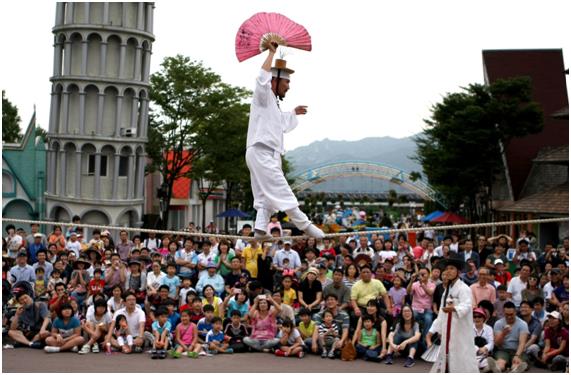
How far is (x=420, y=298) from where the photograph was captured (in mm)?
9289

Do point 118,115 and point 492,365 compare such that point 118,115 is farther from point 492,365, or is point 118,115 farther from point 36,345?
point 492,365

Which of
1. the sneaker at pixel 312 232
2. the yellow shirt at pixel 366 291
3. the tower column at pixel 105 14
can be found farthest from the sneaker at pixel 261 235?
the tower column at pixel 105 14

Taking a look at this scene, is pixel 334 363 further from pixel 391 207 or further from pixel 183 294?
pixel 391 207

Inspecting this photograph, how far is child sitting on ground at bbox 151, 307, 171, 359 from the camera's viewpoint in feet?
30.2

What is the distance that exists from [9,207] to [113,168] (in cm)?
421

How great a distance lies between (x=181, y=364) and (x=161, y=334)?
25.8 inches

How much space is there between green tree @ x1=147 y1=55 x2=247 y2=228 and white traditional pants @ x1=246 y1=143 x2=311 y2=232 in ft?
61.2

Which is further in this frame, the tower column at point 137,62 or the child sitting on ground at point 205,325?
the tower column at point 137,62

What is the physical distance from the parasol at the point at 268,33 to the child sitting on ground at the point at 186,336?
175 inches

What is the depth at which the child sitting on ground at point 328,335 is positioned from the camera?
30.3 feet

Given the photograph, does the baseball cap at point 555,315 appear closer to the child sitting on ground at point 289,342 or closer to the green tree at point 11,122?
the child sitting on ground at point 289,342

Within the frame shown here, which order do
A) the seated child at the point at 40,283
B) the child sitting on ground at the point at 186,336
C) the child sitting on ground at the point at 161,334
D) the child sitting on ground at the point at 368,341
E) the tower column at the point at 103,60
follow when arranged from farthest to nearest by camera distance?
the tower column at the point at 103,60
the seated child at the point at 40,283
the child sitting on ground at the point at 186,336
the child sitting on ground at the point at 161,334
the child sitting on ground at the point at 368,341

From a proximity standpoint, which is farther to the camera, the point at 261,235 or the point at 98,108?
the point at 98,108

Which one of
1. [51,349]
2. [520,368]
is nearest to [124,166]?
[51,349]
